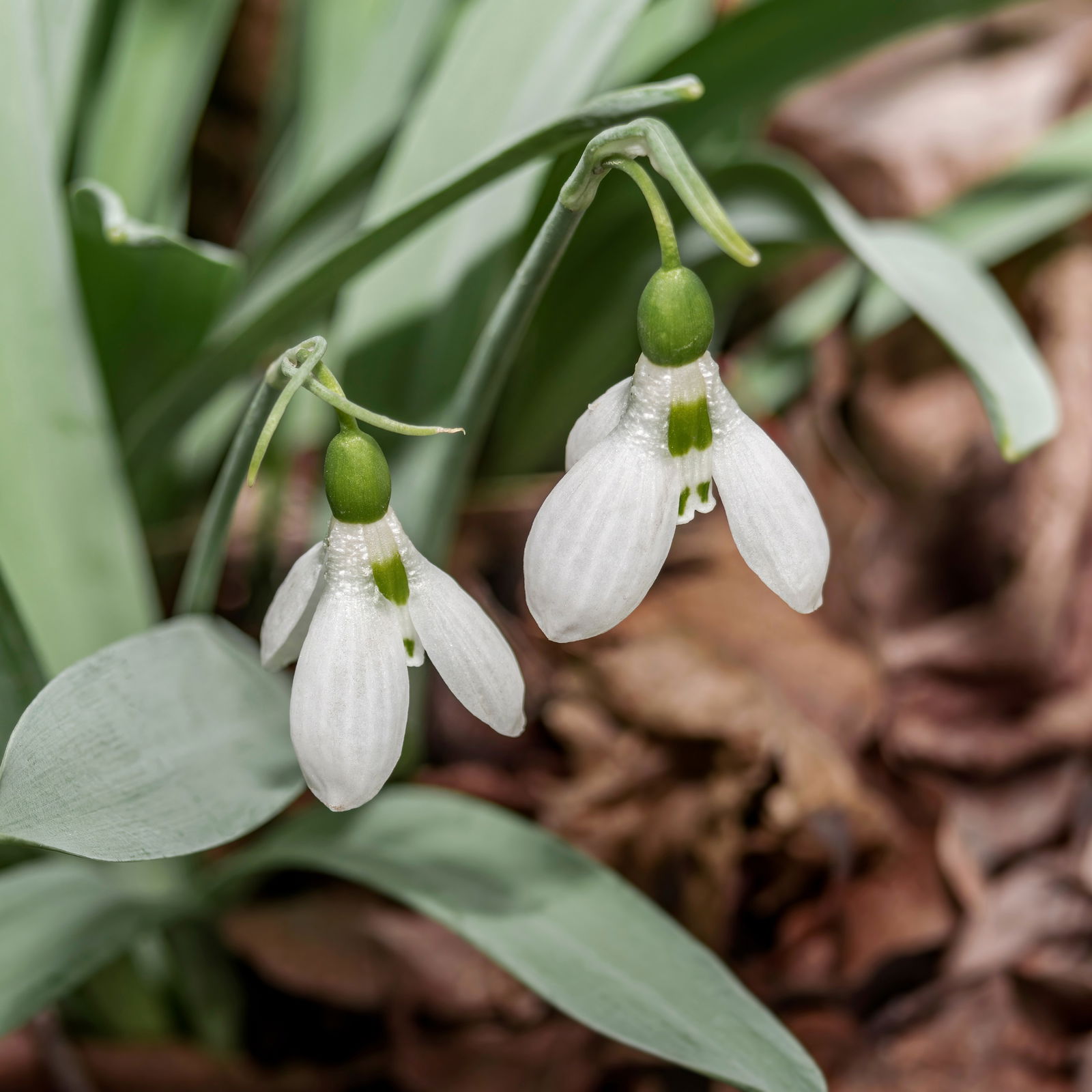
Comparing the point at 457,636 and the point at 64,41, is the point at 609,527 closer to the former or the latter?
the point at 457,636

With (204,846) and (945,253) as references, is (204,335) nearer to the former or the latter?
(204,846)

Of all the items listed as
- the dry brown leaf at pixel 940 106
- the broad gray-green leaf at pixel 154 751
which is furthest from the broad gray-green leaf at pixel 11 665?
the dry brown leaf at pixel 940 106

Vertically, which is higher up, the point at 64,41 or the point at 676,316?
the point at 64,41

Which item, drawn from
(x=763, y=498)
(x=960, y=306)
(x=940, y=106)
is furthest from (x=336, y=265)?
(x=940, y=106)

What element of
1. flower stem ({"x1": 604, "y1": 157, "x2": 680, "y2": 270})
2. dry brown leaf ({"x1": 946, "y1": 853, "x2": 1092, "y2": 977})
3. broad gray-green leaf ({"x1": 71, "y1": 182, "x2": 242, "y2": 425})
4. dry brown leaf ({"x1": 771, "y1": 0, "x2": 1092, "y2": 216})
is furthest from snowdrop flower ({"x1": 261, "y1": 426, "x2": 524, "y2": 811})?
dry brown leaf ({"x1": 771, "y1": 0, "x2": 1092, "y2": 216})

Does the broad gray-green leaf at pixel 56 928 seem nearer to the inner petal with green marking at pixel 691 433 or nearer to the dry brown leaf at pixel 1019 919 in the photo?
the inner petal with green marking at pixel 691 433

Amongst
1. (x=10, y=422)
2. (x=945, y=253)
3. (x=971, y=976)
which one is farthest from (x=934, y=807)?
(x=10, y=422)
